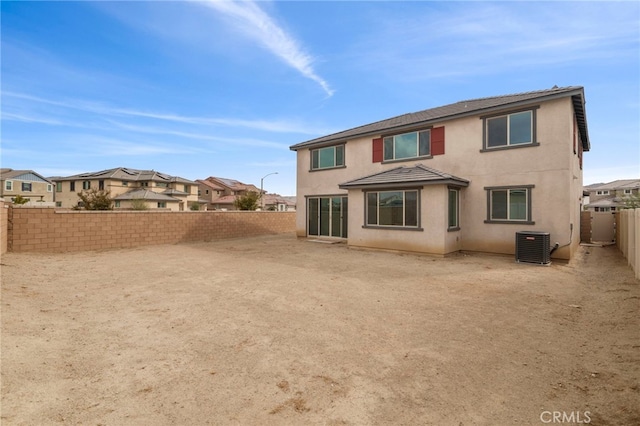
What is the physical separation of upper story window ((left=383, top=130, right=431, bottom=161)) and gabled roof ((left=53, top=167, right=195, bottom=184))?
49.4 meters

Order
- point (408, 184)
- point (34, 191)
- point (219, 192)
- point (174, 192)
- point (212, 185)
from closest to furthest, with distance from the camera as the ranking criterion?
1. point (408, 184)
2. point (174, 192)
3. point (34, 191)
4. point (212, 185)
5. point (219, 192)

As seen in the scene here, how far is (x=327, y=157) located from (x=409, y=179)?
6.62 m

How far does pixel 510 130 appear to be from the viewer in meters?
12.0

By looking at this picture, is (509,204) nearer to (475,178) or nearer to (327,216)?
(475,178)

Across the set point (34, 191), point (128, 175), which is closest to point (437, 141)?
point (128, 175)

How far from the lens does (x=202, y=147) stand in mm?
42656

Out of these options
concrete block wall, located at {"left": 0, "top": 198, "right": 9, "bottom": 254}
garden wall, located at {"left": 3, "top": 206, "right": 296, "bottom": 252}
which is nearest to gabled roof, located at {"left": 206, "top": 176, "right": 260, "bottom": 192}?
garden wall, located at {"left": 3, "top": 206, "right": 296, "bottom": 252}

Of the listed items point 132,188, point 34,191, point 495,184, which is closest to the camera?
point 495,184

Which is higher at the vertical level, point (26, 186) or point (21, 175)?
point (21, 175)

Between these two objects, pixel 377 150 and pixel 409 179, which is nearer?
pixel 409 179

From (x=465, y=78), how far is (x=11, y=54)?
1805 cm

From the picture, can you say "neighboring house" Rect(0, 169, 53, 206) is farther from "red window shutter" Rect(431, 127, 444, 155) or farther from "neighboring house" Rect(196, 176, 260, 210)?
"red window shutter" Rect(431, 127, 444, 155)

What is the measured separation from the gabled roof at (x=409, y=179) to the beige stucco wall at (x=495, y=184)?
0.43 meters

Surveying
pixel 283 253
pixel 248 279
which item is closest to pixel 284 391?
pixel 248 279
